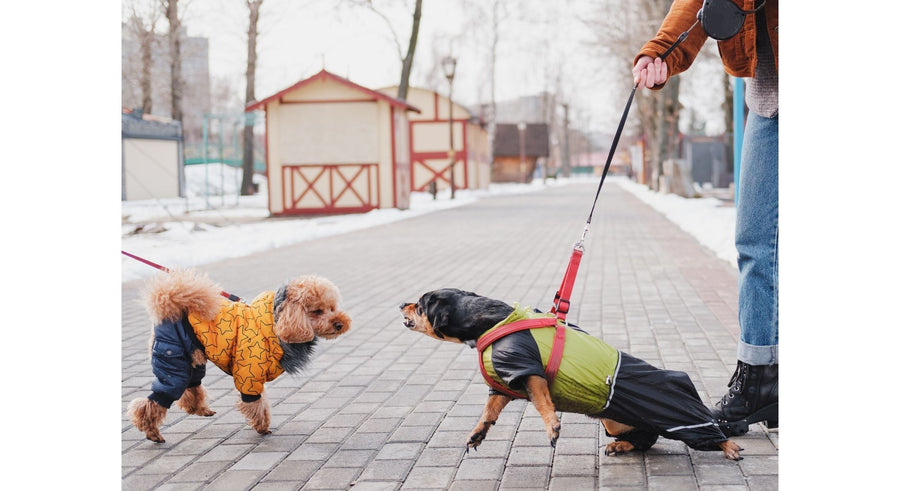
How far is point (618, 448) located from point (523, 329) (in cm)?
70

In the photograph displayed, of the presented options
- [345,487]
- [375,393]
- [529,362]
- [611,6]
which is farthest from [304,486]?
[611,6]

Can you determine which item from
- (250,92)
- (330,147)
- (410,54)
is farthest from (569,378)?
(410,54)

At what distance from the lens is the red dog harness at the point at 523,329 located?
3266 millimetres

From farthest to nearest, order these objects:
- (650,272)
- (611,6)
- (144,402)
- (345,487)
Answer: (611,6) < (650,272) < (144,402) < (345,487)

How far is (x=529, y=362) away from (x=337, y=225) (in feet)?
56.8

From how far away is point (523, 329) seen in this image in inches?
130

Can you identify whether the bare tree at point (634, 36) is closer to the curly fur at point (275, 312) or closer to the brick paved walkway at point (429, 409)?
the brick paved walkway at point (429, 409)

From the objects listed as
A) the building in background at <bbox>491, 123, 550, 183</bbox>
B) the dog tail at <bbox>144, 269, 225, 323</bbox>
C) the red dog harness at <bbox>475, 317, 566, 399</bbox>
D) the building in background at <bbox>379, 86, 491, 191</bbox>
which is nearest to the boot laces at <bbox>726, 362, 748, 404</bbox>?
the red dog harness at <bbox>475, 317, 566, 399</bbox>

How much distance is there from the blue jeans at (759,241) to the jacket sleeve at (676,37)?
37 cm

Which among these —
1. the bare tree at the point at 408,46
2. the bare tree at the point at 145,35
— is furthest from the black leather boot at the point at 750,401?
the bare tree at the point at 408,46

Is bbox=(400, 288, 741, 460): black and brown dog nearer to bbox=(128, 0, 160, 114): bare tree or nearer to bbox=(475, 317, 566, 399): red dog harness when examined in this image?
bbox=(475, 317, 566, 399): red dog harness
